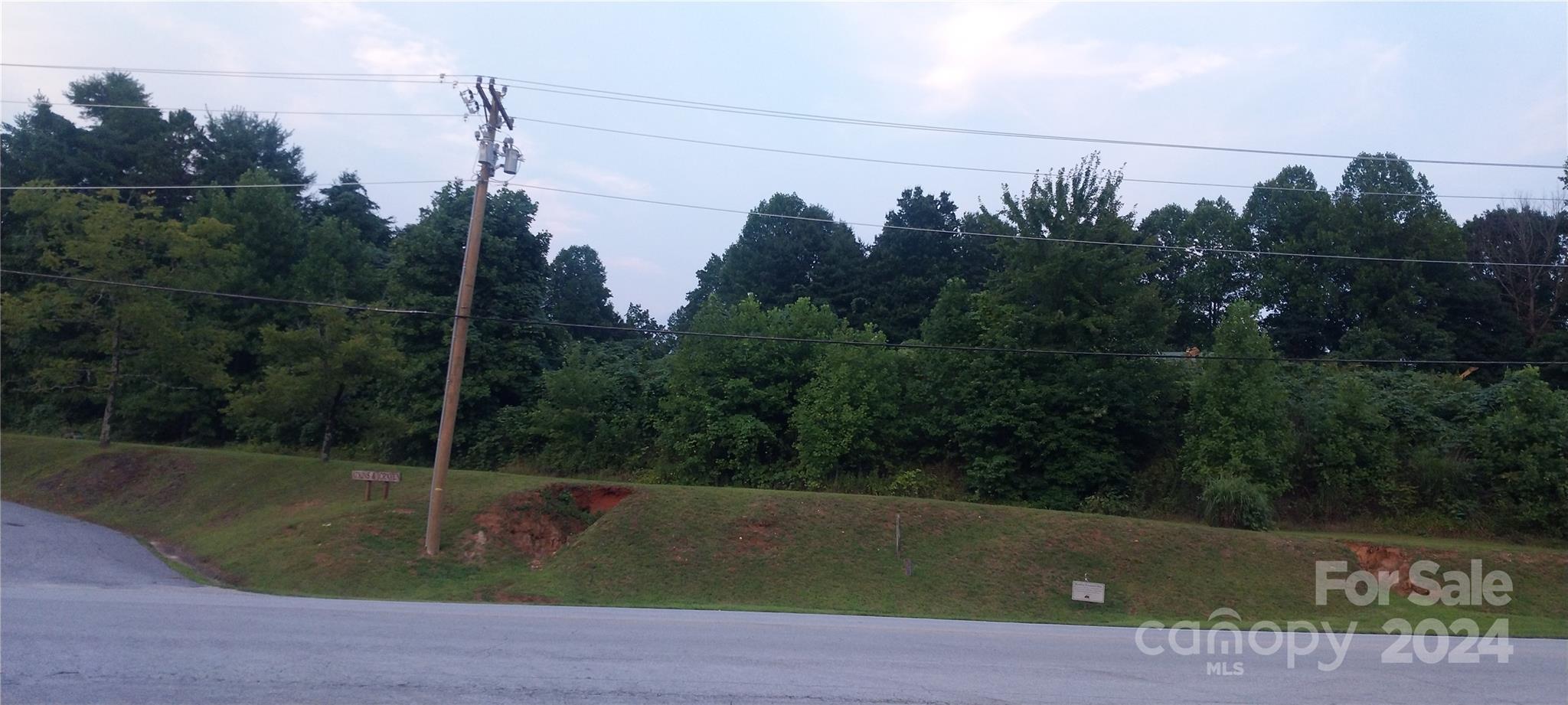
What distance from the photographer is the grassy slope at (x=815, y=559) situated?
21594 millimetres

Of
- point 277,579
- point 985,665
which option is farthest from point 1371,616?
point 277,579

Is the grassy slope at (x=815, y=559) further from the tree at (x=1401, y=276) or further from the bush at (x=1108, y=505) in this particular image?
the tree at (x=1401, y=276)

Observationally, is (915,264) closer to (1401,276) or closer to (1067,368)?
(1401,276)

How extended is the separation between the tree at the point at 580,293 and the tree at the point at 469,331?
23484 mm

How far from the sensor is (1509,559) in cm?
2459

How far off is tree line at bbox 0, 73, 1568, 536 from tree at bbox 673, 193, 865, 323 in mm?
11989

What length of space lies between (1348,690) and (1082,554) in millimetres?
13527

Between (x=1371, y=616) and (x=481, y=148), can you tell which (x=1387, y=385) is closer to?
(x=1371, y=616)

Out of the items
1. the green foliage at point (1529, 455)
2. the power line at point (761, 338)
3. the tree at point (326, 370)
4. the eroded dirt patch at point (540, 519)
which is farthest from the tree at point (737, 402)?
the green foliage at point (1529, 455)

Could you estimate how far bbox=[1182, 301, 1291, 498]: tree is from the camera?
2900cm

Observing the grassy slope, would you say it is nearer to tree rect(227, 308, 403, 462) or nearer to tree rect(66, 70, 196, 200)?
tree rect(227, 308, 403, 462)

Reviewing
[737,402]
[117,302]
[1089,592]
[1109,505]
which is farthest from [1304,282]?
[117,302]

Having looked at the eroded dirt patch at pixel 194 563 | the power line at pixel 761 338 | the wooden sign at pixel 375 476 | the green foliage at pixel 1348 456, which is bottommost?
the eroded dirt patch at pixel 194 563

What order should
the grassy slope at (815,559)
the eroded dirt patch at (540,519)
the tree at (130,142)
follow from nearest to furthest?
the grassy slope at (815,559) → the eroded dirt patch at (540,519) → the tree at (130,142)
